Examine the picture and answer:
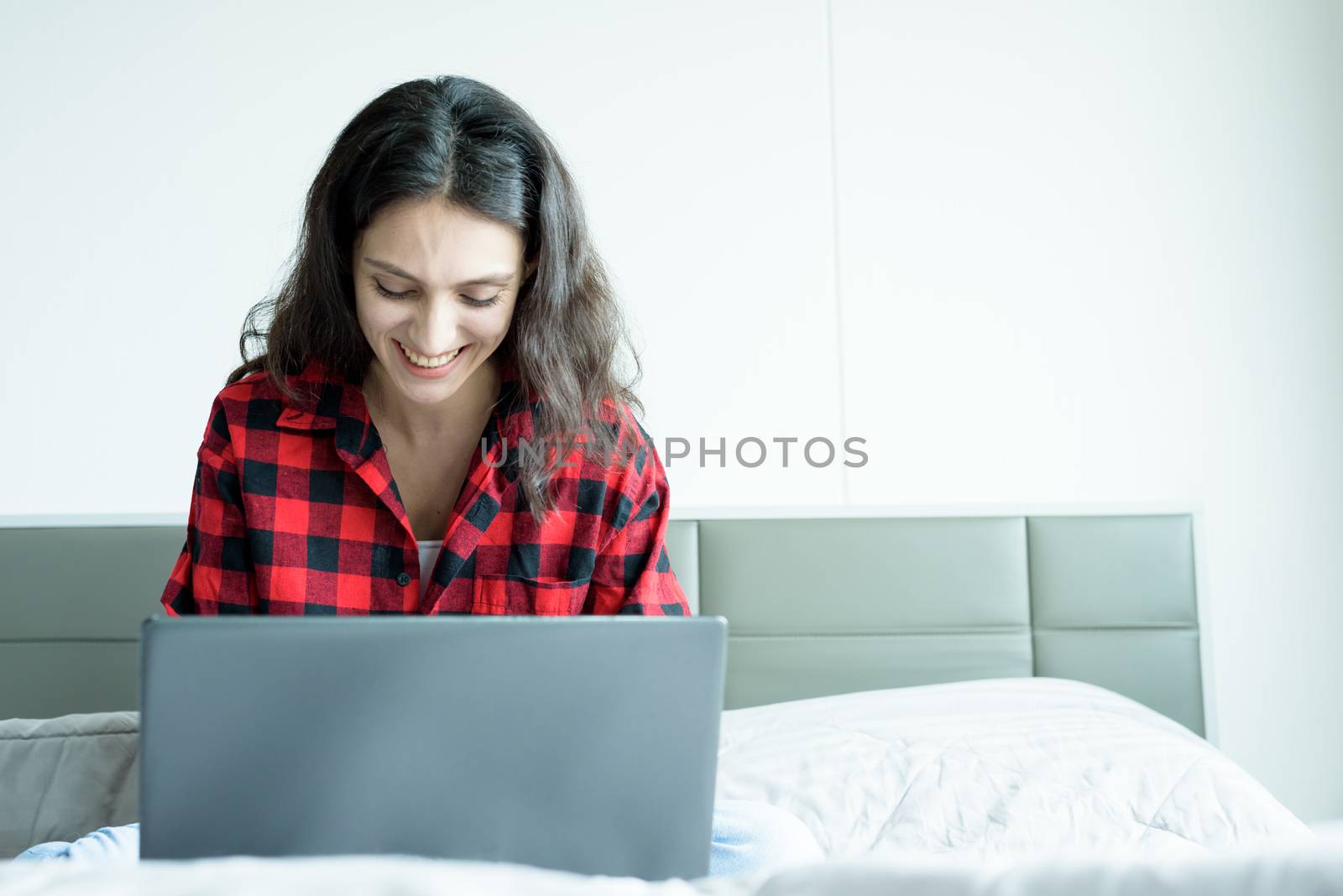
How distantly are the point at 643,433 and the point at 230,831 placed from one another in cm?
90

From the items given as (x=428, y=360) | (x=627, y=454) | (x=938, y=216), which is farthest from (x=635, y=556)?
(x=938, y=216)

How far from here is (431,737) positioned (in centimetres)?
64

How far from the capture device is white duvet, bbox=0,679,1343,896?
52 cm

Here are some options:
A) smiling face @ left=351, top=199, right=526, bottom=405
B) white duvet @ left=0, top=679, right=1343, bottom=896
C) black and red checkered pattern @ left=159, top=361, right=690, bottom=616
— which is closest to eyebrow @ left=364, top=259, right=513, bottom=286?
smiling face @ left=351, top=199, right=526, bottom=405

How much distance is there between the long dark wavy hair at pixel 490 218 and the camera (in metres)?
1.21

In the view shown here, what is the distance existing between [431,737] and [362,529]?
2.38 feet

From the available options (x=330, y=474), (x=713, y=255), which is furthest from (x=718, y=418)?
(x=330, y=474)

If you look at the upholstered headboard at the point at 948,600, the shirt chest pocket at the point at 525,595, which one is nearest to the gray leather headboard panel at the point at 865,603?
the upholstered headboard at the point at 948,600

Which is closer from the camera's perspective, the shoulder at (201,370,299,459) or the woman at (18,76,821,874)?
the woman at (18,76,821,874)

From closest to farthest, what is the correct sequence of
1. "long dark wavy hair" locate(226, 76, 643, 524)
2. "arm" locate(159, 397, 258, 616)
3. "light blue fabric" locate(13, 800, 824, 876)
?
1. "light blue fabric" locate(13, 800, 824, 876)
2. "long dark wavy hair" locate(226, 76, 643, 524)
3. "arm" locate(159, 397, 258, 616)

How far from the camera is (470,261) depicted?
1186 mm

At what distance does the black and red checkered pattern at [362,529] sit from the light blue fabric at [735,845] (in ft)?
1.06

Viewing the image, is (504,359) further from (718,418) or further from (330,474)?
(718,418)

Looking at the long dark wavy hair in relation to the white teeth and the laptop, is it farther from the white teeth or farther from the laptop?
the laptop
